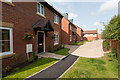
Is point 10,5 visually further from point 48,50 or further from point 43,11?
point 48,50

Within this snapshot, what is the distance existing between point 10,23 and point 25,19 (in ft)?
4.35

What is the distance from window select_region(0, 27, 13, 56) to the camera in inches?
144

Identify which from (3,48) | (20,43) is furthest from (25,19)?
(3,48)

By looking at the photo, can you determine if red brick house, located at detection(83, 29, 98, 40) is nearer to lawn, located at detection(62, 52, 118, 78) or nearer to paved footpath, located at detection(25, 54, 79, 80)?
lawn, located at detection(62, 52, 118, 78)

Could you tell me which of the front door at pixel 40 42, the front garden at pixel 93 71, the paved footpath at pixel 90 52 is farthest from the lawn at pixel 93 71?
the front door at pixel 40 42

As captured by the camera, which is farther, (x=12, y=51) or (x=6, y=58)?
(x=12, y=51)

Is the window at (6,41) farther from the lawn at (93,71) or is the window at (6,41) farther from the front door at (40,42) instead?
the lawn at (93,71)

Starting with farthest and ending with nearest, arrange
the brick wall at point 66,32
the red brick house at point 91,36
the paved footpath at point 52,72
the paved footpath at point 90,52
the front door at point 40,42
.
Result: the red brick house at point 91,36
the brick wall at point 66,32
the paved footpath at point 90,52
the front door at point 40,42
the paved footpath at point 52,72

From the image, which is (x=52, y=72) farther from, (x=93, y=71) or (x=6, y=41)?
(x=6, y=41)

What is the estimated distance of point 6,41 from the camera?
3844mm

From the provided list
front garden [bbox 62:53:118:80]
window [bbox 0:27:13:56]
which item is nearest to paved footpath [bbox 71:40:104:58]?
front garden [bbox 62:53:118:80]

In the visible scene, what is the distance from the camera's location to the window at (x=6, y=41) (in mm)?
3654

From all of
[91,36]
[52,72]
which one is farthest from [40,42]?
[91,36]

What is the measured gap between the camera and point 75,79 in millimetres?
2834
